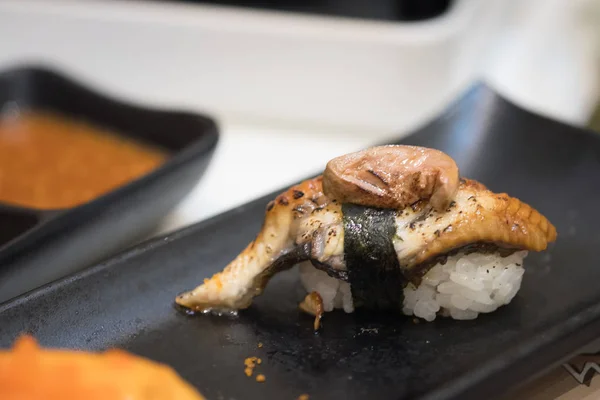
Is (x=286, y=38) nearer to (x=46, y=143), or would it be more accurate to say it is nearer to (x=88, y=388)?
(x=46, y=143)

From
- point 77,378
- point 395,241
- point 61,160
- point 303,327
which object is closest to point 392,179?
point 395,241

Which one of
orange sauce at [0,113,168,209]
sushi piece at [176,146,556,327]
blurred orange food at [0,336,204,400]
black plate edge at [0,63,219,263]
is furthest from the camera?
orange sauce at [0,113,168,209]

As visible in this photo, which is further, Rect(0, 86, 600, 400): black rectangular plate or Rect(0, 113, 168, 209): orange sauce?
Rect(0, 113, 168, 209): orange sauce

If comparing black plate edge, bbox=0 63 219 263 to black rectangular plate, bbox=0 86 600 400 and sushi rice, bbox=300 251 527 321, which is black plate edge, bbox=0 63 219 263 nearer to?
black rectangular plate, bbox=0 86 600 400

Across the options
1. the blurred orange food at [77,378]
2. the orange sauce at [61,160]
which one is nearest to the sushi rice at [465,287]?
the blurred orange food at [77,378]

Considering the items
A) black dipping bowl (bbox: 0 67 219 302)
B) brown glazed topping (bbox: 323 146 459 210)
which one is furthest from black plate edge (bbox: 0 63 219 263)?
brown glazed topping (bbox: 323 146 459 210)
